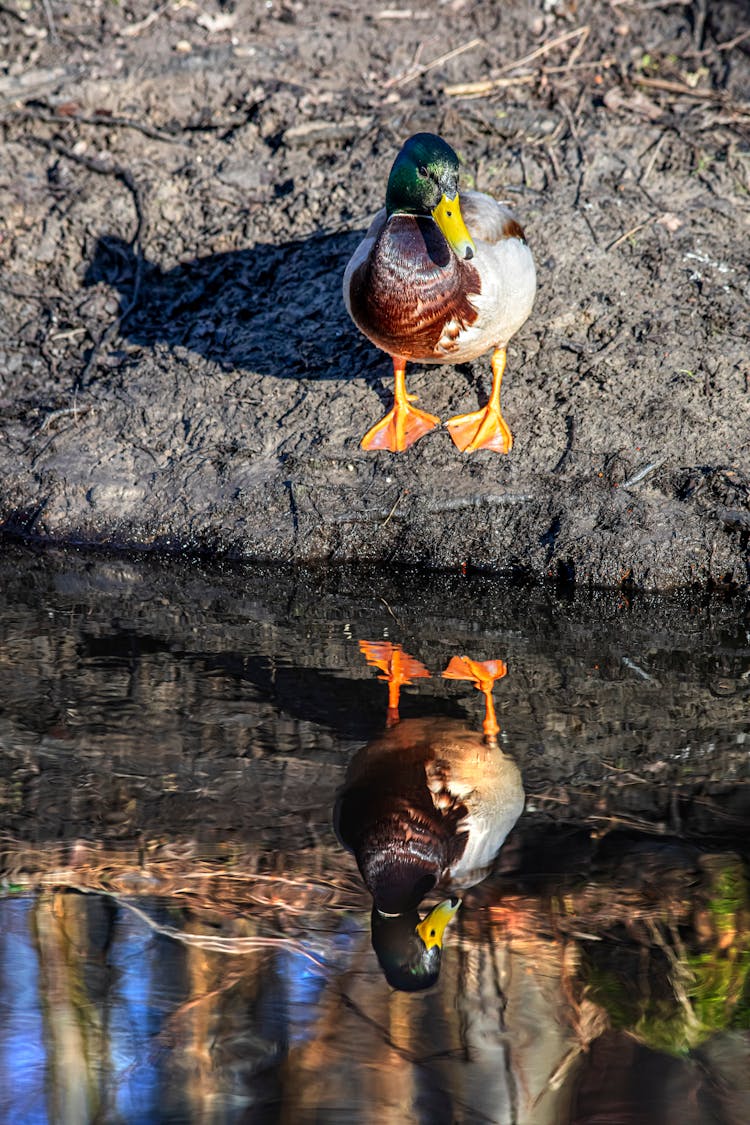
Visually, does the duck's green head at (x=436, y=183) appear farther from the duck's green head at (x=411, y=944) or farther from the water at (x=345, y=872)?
the duck's green head at (x=411, y=944)

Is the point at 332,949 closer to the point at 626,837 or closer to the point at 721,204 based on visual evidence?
the point at 626,837

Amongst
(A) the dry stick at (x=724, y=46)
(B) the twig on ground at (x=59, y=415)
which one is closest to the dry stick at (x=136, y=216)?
(B) the twig on ground at (x=59, y=415)

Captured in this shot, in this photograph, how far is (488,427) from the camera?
5.33m

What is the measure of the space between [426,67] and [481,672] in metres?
4.92

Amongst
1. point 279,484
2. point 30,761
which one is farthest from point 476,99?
point 30,761

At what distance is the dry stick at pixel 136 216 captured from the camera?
6.23 metres

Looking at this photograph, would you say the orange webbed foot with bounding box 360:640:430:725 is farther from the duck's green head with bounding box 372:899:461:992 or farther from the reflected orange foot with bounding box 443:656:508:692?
the duck's green head with bounding box 372:899:461:992

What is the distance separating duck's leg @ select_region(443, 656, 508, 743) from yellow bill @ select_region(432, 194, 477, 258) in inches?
62.5

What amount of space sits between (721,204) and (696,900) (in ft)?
15.2

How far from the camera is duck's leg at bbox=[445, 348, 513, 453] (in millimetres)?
5301

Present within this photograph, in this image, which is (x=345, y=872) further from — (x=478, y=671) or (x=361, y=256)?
(x=361, y=256)

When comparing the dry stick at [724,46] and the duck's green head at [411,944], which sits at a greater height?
the dry stick at [724,46]

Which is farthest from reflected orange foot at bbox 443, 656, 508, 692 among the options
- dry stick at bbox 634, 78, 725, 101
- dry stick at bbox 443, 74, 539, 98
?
dry stick at bbox 634, 78, 725, 101

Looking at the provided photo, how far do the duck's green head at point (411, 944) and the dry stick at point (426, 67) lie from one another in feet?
19.6
